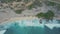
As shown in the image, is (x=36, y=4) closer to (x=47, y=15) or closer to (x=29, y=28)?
(x=47, y=15)

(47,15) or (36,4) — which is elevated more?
(36,4)

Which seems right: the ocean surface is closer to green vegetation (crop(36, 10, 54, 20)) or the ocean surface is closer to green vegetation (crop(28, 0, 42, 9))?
green vegetation (crop(36, 10, 54, 20))

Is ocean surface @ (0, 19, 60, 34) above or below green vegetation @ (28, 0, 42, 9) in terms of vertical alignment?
below

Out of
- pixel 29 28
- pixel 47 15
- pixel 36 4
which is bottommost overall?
pixel 29 28

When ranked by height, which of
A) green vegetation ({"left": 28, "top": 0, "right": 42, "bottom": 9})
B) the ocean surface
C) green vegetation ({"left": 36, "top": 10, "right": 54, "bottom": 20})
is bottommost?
the ocean surface

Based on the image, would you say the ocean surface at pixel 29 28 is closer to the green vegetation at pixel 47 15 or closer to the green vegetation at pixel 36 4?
the green vegetation at pixel 47 15

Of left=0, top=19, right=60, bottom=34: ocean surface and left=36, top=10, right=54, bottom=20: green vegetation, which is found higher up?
left=36, top=10, right=54, bottom=20: green vegetation

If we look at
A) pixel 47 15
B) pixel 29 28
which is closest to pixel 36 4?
pixel 47 15

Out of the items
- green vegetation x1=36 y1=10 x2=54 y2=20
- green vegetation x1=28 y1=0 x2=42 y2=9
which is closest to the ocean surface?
green vegetation x1=36 y1=10 x2=54 y2=20
